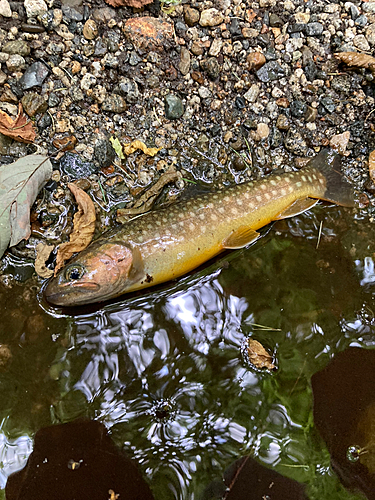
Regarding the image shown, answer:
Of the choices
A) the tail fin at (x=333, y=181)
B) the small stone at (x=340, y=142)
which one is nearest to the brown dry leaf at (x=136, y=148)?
the tail fin at (x=333, y=181)

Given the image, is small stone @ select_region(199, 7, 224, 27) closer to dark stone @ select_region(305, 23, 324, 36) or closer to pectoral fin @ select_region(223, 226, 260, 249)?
dark stone @ select_region(305, 23, 324, 36)

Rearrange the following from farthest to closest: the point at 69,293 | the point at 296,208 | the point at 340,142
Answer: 1. the point at 340,142
2. the point at 296,208
3. the point at 69,293

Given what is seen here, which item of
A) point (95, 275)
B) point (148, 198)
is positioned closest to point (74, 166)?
point (148, 198)

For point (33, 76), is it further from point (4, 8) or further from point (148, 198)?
point (148, 198)

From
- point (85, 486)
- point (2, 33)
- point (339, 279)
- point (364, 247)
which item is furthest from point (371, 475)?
point (2, 33)

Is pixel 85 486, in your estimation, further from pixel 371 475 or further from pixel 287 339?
pixel 371 475

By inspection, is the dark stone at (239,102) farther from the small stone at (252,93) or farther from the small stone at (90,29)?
the small stone at (90,29)
